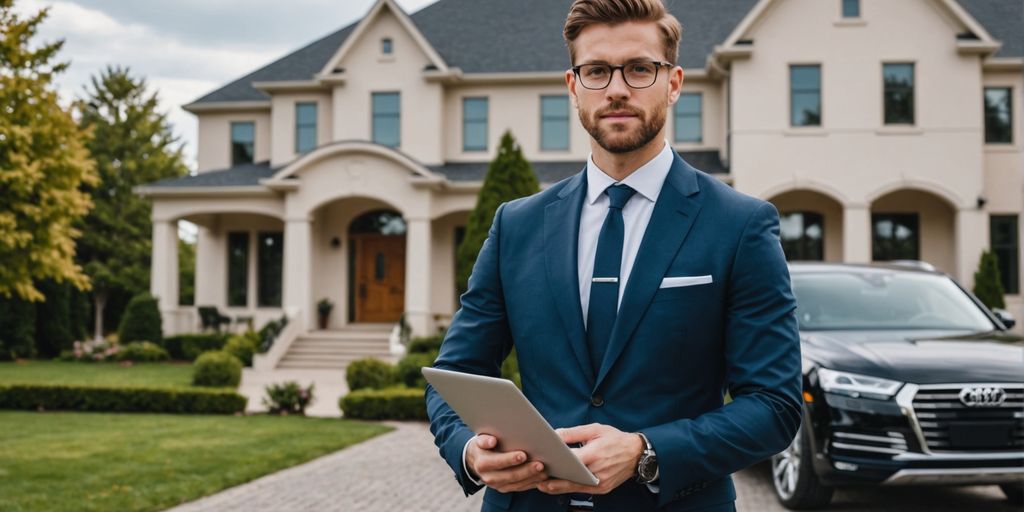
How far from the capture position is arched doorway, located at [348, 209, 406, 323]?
25.8 meters

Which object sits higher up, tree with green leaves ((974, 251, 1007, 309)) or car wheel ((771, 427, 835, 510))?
tree with green leaves ((974, 251, 1007, 309))

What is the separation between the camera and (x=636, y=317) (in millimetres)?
2092

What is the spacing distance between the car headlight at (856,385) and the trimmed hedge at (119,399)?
986 cm

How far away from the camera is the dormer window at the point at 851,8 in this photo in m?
22.4

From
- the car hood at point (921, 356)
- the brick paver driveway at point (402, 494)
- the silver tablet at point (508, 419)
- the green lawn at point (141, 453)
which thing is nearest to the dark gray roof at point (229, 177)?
the green lawn at point (141, 453)

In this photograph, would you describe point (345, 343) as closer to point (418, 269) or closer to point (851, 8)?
point (418, 269)

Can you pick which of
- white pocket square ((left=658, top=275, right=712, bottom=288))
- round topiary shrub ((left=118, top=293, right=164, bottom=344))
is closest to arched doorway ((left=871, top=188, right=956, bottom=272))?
round topiary shrub ((left=118, top=293, right=164, bottom=344))

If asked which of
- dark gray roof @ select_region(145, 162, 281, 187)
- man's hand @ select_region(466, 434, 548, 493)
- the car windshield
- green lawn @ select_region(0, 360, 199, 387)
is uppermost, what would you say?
dark gray roof @ select_region(145, 162, 281, 187)

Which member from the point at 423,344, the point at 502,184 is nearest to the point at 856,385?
the point at 502,184

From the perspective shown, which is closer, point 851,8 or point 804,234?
point 851,8

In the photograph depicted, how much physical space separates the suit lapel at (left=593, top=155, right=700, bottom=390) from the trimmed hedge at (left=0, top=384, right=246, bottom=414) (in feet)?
42.1

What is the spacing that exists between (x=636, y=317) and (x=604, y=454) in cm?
34

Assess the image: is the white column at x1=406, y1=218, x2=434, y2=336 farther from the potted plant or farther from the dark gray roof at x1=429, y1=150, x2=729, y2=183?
the potted plant

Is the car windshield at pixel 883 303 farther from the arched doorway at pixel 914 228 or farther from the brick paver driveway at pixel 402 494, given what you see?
the arched doorway at pixel 914 228
